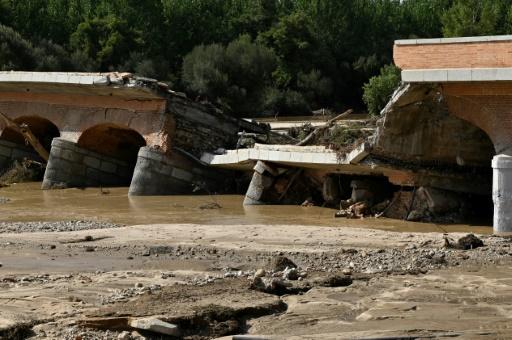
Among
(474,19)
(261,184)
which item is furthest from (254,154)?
(474,19)

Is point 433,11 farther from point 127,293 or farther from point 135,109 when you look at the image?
point 127,293

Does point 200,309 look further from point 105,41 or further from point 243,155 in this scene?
point 105,41

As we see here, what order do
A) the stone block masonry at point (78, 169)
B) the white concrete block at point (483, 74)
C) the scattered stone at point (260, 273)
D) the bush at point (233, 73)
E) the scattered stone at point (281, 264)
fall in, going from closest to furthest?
the scattered stone at point (260, 273), the scattered stone at point (281, 264), the white concrete block at point (483, 74), the stone block masonry at point (78, 169), the bush at point (233, 73)

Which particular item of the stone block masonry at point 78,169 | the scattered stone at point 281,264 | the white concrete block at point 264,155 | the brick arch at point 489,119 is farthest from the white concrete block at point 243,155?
the scattered stone at point 281,264

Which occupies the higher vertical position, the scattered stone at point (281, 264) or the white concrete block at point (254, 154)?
the white concrete block at point (254, 154)

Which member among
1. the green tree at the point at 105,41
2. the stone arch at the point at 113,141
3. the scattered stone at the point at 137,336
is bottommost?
the scattered stone at the point at 137,336

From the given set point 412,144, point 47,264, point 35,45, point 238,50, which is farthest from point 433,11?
point 47,264

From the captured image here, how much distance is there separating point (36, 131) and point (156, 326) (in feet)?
67.0

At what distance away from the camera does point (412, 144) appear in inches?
703

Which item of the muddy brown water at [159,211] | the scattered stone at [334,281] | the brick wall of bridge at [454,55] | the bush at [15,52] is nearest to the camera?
the scattered stone at [334,281]

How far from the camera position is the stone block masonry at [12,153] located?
27.0 metres

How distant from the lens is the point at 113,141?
26.0 metres

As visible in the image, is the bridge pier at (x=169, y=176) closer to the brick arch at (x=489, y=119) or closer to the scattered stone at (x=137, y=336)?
the brick arch at (x=489, y=119)

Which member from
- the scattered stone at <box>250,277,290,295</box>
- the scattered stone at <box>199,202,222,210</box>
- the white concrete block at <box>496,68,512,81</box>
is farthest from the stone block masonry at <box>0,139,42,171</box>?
the scattered stone at <box>250,277,290,295</box>
